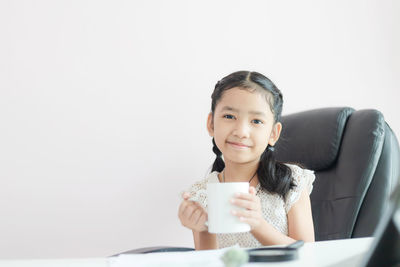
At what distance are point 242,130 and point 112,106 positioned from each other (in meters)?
0.80

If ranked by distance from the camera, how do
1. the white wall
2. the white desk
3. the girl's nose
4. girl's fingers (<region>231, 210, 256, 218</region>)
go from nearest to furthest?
the white desk < girl's fingers (<region>231, 210, 256, 218</region>) < the girl's nose < the white wall

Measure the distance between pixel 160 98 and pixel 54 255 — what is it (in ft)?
2.65

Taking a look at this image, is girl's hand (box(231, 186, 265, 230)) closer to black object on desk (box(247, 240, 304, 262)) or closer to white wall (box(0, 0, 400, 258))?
black object on desk (box(247, 240, 304, 262))

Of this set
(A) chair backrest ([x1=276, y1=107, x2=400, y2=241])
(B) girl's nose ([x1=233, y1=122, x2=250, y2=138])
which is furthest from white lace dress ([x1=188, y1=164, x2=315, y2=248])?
(B) girl's nose ([x1=233, y1=122, x2=250, y2=138])

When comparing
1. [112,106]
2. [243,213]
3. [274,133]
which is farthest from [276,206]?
[112,106]

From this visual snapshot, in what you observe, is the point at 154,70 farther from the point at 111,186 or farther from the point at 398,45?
the point at 398,45

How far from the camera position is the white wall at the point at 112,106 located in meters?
1.74

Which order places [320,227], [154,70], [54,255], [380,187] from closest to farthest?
[380,187]
[320,227]
[54,255]
[154,70]

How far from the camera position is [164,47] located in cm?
191

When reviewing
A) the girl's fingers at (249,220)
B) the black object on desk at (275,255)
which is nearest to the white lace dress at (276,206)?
the girl's fingers at (249,220)

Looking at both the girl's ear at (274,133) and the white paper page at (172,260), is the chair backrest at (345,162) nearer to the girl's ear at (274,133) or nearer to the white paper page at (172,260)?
the girl's ear at (274,133)

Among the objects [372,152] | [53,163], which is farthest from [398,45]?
[53,163]

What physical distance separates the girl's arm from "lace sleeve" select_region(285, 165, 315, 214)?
0.05ft

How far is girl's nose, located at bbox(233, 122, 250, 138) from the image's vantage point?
48.5 inches
